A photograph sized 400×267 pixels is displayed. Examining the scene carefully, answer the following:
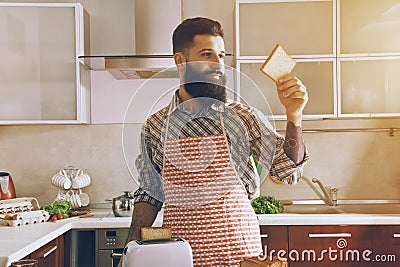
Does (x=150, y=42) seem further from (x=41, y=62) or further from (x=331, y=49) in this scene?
(x=331, y=49)

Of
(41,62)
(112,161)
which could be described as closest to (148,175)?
(41,62)

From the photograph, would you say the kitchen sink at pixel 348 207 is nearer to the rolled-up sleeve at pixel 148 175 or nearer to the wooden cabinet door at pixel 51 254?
the wooden cabinet door at pixel 51 254

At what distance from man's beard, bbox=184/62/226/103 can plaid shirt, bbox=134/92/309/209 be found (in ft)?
0.48

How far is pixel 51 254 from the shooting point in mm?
2939

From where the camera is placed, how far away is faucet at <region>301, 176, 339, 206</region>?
3.73m

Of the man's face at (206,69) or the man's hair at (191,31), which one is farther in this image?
the man's hair at (191,31)

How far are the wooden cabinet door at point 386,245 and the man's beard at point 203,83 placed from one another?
182cm

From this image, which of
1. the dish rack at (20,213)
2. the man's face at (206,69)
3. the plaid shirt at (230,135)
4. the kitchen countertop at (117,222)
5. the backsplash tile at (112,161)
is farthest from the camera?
the backsplash tile at (112,161)

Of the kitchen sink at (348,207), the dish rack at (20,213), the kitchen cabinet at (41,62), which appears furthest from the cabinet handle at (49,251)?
the kitchen sink at (348,207)

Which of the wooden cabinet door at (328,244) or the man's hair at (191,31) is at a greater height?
the man's hair at (191,31)

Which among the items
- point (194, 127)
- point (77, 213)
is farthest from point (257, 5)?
point (194, 127)

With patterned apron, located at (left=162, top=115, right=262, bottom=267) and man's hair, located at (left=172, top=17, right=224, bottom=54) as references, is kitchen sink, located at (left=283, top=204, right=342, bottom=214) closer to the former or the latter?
patterned apron, located at (left=162, top=115, right=262, bottom=267)

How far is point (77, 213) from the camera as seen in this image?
3445 millimetres

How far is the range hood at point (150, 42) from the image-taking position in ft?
11.3
